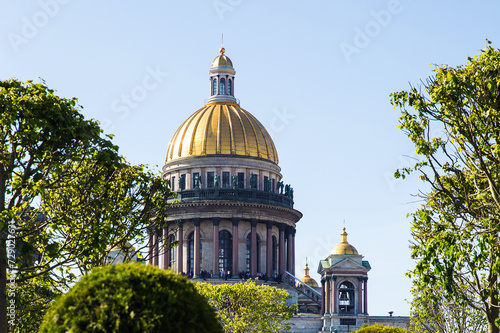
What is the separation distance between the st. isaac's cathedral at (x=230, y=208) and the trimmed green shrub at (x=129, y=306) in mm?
84708

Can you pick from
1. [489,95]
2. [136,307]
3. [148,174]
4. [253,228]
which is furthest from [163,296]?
[253,228]

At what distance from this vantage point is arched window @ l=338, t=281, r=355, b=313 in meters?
106

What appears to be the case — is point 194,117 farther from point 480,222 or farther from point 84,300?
point 84,300

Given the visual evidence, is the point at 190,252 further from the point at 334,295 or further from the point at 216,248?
the point at 334,295

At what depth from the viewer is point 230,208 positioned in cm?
11269

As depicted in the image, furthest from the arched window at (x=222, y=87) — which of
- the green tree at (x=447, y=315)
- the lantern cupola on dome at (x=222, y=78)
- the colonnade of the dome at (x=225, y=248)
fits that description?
the green tree at (x=447, y=315)

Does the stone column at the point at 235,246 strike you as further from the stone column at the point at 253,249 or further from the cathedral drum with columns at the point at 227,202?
the stone column at the point at 253,249

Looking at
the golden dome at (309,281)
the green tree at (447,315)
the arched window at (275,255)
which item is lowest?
the green tree at (447,315)

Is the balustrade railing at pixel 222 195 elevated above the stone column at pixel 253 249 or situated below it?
above

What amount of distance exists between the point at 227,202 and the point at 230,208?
926 millimetres

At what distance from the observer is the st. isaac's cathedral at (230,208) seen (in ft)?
368

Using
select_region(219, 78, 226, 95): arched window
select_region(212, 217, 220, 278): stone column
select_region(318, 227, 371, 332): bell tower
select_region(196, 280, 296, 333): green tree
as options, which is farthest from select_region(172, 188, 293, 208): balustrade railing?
select_region(196, 280, 296, 333): green tree

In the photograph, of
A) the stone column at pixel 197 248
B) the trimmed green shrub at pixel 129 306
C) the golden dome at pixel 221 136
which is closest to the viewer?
the trimmed green shrub at pixel 129 306

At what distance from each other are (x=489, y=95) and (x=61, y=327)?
53.1ft
